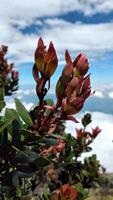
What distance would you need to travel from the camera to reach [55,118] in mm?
1897

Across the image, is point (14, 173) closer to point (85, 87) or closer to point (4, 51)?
point (85, 87)

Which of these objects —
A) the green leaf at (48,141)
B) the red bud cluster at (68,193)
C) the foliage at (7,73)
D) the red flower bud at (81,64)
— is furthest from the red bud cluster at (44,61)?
the foliage at (7,73)

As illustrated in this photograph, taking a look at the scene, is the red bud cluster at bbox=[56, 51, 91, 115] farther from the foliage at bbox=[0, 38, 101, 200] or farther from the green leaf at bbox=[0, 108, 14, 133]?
the green leaf at bbox=[0, 108, 14, 133]

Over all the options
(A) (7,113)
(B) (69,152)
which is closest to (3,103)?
(A) (7,113)

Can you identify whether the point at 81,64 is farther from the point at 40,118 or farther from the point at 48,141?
the point at 48,141

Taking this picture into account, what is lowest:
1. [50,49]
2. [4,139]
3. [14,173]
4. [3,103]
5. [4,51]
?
[14,173]

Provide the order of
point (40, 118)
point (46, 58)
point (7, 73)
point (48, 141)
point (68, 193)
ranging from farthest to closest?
point (7, 73) < point (68, 193) < point (48, 141) < point (40, 118) < point (46, 58)

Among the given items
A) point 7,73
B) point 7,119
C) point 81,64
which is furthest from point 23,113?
point 7,73

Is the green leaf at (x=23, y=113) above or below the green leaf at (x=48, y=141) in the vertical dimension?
above

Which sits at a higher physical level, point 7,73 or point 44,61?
point 7,73

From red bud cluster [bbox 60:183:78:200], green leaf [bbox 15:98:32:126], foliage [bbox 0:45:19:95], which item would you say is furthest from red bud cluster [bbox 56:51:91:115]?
foliage [bbox 0:45:19:95]

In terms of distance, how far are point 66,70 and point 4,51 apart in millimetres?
7675

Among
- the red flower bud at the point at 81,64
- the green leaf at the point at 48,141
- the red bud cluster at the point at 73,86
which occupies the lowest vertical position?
the green leaf at the point at 48,141

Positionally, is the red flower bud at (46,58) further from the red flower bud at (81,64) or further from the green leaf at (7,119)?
the green leaf at (7,119)
